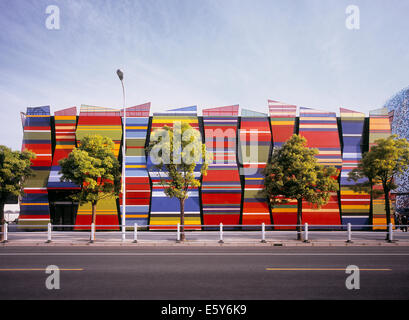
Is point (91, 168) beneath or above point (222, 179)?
above

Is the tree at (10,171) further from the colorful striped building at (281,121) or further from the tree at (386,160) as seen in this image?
the tree at (386,160)

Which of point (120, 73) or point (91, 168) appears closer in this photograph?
point (120, 73)

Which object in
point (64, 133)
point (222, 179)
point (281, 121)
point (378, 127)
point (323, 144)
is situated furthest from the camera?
point (281, 121)

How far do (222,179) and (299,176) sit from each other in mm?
5924

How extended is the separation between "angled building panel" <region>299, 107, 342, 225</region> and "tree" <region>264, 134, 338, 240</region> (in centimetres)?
416

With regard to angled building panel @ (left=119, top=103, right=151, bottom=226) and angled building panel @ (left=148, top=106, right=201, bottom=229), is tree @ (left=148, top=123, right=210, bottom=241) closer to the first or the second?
angled building panel @ (left=148, top=106, right=201, bottom=229)

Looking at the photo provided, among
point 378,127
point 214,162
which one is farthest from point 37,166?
point 378,127

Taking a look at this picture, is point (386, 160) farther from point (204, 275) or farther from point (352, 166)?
point (204, 275)

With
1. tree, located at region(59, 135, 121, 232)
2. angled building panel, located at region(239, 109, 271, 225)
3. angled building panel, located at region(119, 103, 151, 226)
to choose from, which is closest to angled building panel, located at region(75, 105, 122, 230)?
angled building panel, located at region(119, 103, 151, 226)

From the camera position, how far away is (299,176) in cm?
1262

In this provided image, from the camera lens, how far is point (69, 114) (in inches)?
706

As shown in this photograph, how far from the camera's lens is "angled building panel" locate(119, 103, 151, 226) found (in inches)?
660
